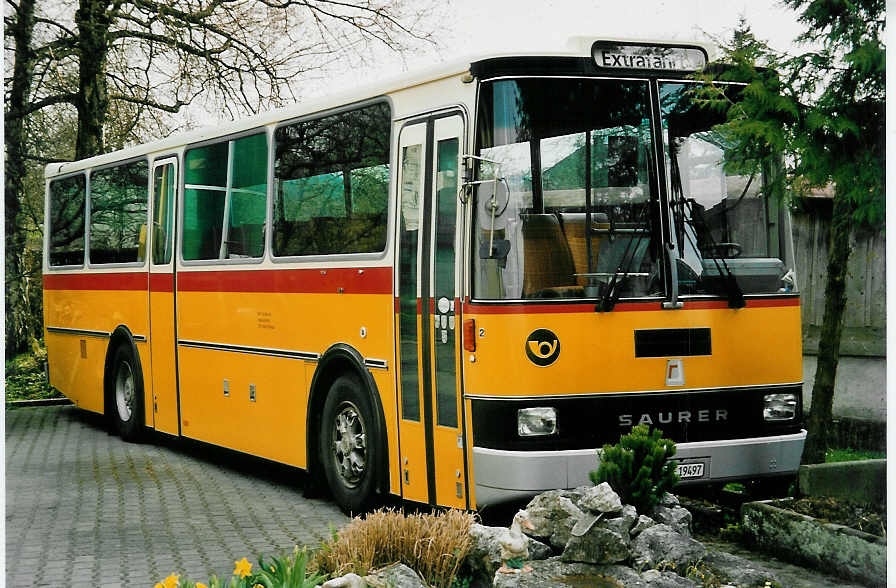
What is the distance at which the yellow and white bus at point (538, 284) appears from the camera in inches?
297

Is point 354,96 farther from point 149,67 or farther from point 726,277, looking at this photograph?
point 149,67

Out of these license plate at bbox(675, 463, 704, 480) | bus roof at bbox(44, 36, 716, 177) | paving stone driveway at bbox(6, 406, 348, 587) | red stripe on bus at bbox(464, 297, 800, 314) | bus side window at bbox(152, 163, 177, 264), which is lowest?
paving stone driveway at bbox(6, 406, 348, 587)

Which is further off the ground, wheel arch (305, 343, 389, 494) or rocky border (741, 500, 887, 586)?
wheel arch (305, 343, 389, 494)

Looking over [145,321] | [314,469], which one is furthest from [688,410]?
[145,321]

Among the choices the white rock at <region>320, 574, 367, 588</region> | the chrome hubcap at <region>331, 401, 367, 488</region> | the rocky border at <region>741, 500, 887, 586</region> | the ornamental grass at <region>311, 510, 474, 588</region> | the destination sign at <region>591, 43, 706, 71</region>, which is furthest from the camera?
the chrome hubcap at <region>331, 401, 367, 488</region>

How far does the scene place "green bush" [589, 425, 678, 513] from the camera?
22.9 feet

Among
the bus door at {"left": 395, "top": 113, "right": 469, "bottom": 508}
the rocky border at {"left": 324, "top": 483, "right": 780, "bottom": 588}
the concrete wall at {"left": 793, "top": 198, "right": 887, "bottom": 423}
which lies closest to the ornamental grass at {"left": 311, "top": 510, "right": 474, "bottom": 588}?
the rocky border at {"left": 324, "top": 483, "right": 780, "bottom": 588}

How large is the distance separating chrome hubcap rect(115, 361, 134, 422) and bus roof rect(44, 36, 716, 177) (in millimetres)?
2186

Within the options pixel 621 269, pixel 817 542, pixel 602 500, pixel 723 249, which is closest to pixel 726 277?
pixel 723 249

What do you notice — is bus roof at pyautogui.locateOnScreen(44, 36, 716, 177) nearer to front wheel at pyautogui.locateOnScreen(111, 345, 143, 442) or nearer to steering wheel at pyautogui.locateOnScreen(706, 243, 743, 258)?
steering wheel at pyautogui.locateOnScreen(706, 243, 743, 258)

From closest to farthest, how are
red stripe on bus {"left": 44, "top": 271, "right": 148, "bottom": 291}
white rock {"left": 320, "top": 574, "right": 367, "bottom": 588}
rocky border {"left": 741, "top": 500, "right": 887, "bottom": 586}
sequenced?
white rock {"left": 320, "top": 574, "right": 367, "bottom": 588} → rocky border {"left": 741, "top": 500, "right": 887, "bottom": 586} → red stripe on bus {"left": 44, "top": 271, "right": 148, "bottom": 291}

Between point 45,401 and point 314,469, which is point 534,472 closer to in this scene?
point 314,469

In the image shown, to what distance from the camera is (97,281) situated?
45.2 ft

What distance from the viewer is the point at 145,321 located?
12.6 metres
